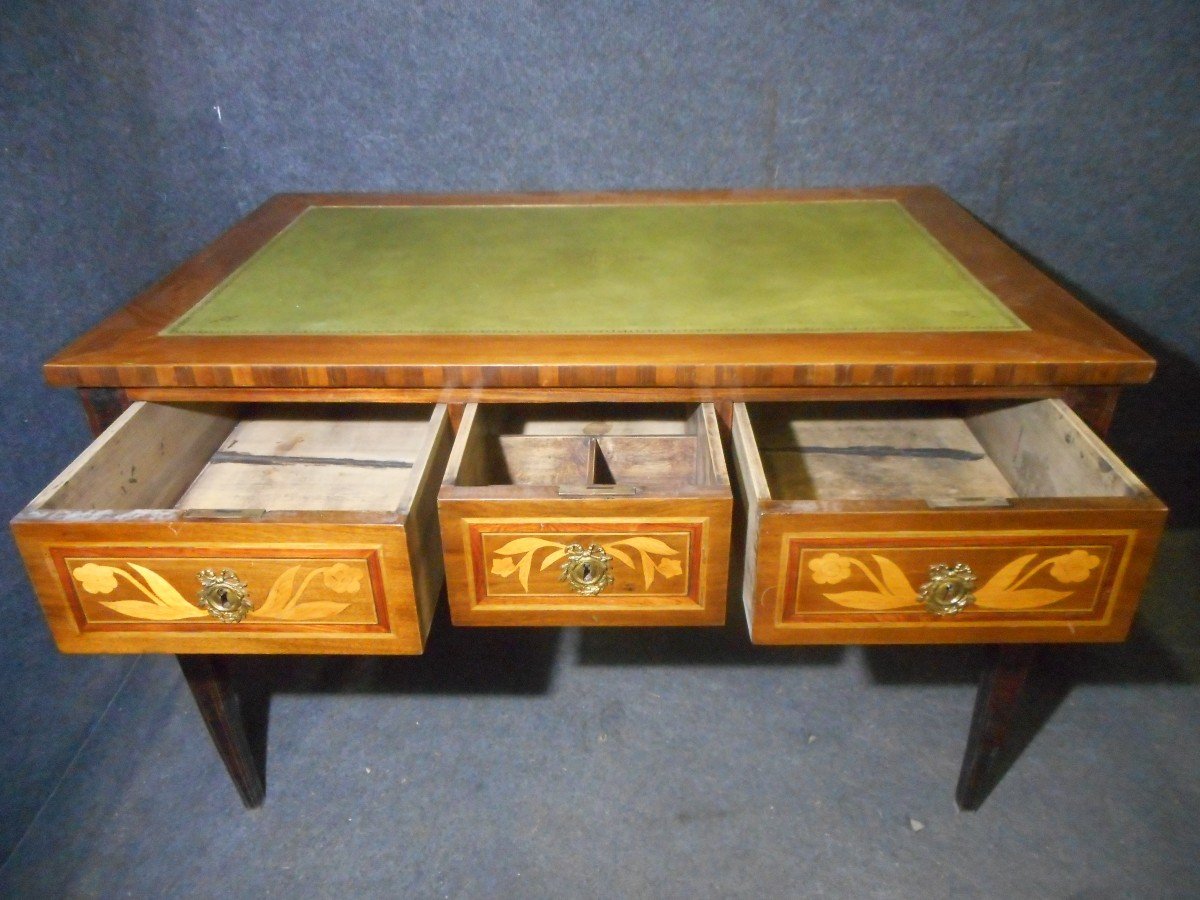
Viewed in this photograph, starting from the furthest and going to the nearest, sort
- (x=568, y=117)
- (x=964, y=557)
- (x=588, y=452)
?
(x=568, y=117) < (x=588, y=452) < (x=964, y=557)

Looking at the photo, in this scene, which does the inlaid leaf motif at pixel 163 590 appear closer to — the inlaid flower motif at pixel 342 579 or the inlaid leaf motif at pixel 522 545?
the inlaid flower motif at pixel 342 579

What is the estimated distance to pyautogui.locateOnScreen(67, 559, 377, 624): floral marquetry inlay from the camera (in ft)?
2.28

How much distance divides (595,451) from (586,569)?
8.1 inches

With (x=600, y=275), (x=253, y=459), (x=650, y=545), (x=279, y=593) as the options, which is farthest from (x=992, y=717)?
(x=253, y=459)

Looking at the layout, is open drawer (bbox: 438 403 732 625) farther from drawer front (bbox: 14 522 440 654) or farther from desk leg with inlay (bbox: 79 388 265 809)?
desk leg with inlay (bbox: 79 388 265 809)

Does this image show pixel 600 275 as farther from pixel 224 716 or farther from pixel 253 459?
pixel 224 716

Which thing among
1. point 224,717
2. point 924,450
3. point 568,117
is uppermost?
point 568,117

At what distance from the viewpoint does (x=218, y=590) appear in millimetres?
708

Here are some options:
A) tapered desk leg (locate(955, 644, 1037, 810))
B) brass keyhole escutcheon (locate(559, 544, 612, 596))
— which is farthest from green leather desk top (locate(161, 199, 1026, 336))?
tapered desk leg (locate(955, 644, 1037, 810))

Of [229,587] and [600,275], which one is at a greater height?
[600,275]

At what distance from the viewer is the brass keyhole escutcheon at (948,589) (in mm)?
697

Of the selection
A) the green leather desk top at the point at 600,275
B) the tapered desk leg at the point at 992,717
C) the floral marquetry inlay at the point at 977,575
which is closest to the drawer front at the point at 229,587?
the green leather desk top at the point at 600,275

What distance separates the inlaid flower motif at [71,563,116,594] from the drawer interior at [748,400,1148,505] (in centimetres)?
54

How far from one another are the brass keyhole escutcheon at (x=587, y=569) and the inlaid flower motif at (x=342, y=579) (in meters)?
0.16
